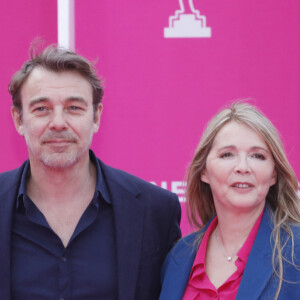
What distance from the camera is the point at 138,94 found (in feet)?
9.39

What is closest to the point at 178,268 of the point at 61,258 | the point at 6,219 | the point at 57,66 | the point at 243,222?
the point at 243,222

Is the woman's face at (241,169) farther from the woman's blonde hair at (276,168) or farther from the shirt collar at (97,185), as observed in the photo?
the shirt collar at (97,185)

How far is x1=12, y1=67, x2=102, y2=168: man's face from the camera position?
6.82ft

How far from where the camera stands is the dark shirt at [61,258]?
1.96 m

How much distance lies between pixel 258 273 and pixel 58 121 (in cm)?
91

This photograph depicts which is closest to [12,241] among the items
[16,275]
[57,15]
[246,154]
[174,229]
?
[16,275]

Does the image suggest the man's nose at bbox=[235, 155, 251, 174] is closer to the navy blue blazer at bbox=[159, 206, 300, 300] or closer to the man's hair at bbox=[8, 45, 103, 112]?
the navy blue blazer at bbox=[159, 206, 300, 300]

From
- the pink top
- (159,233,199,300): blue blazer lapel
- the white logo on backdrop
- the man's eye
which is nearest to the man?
the man's eye

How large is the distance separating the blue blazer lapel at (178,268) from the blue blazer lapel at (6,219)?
0.56 metres

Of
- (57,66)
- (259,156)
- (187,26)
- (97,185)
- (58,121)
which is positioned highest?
(187,26)

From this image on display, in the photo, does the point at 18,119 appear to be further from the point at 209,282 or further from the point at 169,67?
the point at 209,282

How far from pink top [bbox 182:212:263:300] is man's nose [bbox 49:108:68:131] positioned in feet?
2.25

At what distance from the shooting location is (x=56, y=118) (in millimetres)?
2072

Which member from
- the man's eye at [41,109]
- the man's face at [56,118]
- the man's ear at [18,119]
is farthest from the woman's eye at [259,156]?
the man's ear at [18,119]
